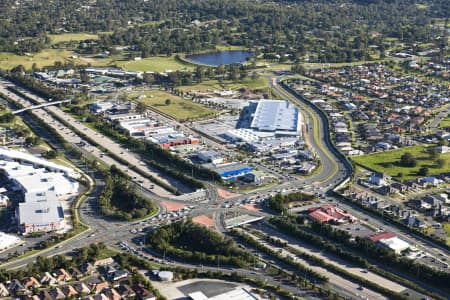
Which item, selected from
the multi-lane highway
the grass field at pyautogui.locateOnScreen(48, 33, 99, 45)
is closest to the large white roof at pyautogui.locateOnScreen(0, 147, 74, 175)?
the multi-lane highway

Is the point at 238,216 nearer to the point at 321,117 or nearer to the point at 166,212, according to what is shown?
the point at 166,212

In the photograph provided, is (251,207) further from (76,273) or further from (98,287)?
(98,287)

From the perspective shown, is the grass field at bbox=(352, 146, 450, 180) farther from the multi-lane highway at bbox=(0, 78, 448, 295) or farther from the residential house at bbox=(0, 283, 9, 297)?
the residential house at bbox=(0, 283, 9, 297)

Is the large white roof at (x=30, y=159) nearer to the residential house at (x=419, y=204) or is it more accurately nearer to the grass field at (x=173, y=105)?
the grass field at (x=173, y=105)

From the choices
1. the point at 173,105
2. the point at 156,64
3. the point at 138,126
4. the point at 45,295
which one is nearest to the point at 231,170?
the point at 138,126

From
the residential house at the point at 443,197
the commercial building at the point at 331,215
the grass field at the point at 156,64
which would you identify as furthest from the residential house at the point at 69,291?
the grass field at the point at 156,64
